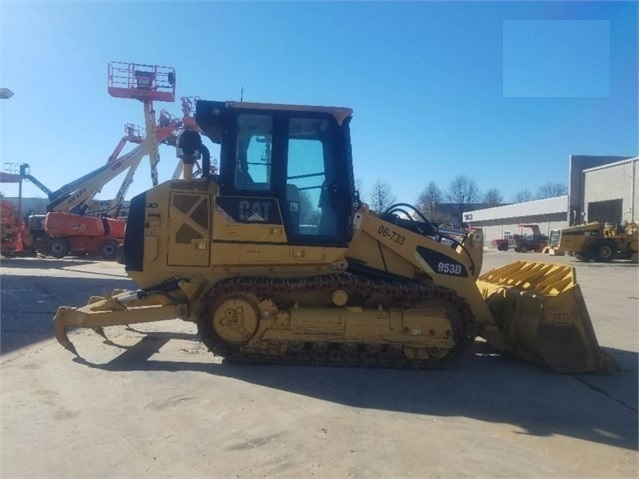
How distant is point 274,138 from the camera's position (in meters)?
6.73

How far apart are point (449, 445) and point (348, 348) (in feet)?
7.82

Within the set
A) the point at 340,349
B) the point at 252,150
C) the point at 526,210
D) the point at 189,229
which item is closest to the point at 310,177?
the point at 252,150

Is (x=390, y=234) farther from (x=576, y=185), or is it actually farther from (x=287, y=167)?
(x=576, y=185)

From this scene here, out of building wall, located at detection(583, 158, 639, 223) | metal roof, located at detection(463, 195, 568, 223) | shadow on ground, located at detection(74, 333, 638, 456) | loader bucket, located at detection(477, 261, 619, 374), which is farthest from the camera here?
metal roof, located at detection(463, 195, 568, 223)

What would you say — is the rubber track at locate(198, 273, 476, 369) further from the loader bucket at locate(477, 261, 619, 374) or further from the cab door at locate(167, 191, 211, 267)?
the loader bucket at locate(477, 261, 619, 374)

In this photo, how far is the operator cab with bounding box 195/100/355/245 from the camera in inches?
265

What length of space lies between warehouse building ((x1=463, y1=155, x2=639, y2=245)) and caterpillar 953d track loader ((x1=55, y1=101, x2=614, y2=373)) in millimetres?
35471

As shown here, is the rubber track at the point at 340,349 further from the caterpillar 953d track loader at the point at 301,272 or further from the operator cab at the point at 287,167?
the operator cab at the point at 287,167

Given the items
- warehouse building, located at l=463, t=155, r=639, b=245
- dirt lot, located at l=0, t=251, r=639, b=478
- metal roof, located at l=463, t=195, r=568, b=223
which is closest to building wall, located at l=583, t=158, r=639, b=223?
warehouse building, located at l=463, t=155, r=639, b=245

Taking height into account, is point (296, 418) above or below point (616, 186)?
below

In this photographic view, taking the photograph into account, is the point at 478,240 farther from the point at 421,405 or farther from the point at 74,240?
the point at 74,240

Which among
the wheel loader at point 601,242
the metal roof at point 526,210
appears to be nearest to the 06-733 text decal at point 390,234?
the wheel loader at point 601,242

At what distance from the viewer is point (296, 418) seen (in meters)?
4.88

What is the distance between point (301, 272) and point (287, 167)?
1.32 m
